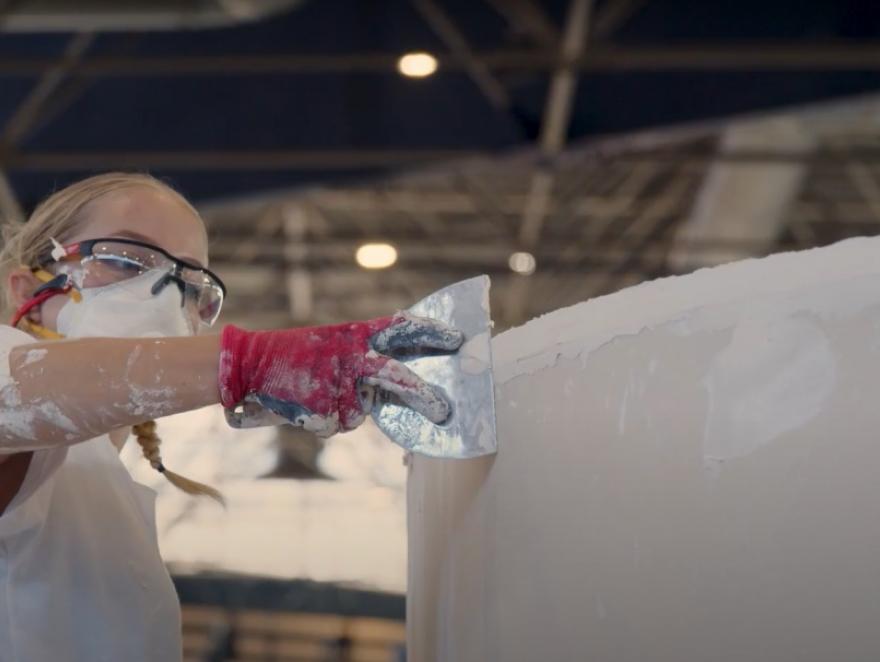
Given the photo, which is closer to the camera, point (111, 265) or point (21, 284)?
point (111, 265)

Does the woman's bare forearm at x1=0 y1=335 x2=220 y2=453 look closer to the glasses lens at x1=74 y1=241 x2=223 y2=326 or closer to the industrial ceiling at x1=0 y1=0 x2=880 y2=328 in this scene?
the glasses lens at x1=74 y1=241 x2=223 y2=326

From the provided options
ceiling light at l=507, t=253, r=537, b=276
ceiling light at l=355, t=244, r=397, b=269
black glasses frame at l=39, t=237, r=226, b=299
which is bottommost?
black glasses frame at l=39, t=237, r=226, b=299

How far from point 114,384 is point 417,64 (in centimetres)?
630

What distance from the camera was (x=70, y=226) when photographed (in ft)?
7.85

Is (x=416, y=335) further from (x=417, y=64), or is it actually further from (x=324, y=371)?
(x=417, y=64)

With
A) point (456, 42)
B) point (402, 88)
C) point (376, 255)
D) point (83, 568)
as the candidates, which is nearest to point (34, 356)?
point (83, 568)

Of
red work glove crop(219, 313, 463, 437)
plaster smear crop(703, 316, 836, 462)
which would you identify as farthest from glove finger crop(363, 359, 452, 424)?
plaster smear crop(703, 316, 836, 462)

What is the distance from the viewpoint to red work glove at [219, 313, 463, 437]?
1.67m

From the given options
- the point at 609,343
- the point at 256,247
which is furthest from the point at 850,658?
the point at 256,247

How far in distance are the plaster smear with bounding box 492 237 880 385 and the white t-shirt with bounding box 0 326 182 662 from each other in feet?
2.89

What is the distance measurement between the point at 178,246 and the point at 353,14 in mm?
5617

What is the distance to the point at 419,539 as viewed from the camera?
2156 mm

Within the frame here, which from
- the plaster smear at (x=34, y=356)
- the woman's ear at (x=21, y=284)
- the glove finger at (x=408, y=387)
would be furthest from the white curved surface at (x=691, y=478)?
the woman's ear at (x=21, y=284)

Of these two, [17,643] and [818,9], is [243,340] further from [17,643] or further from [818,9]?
[818,9]
